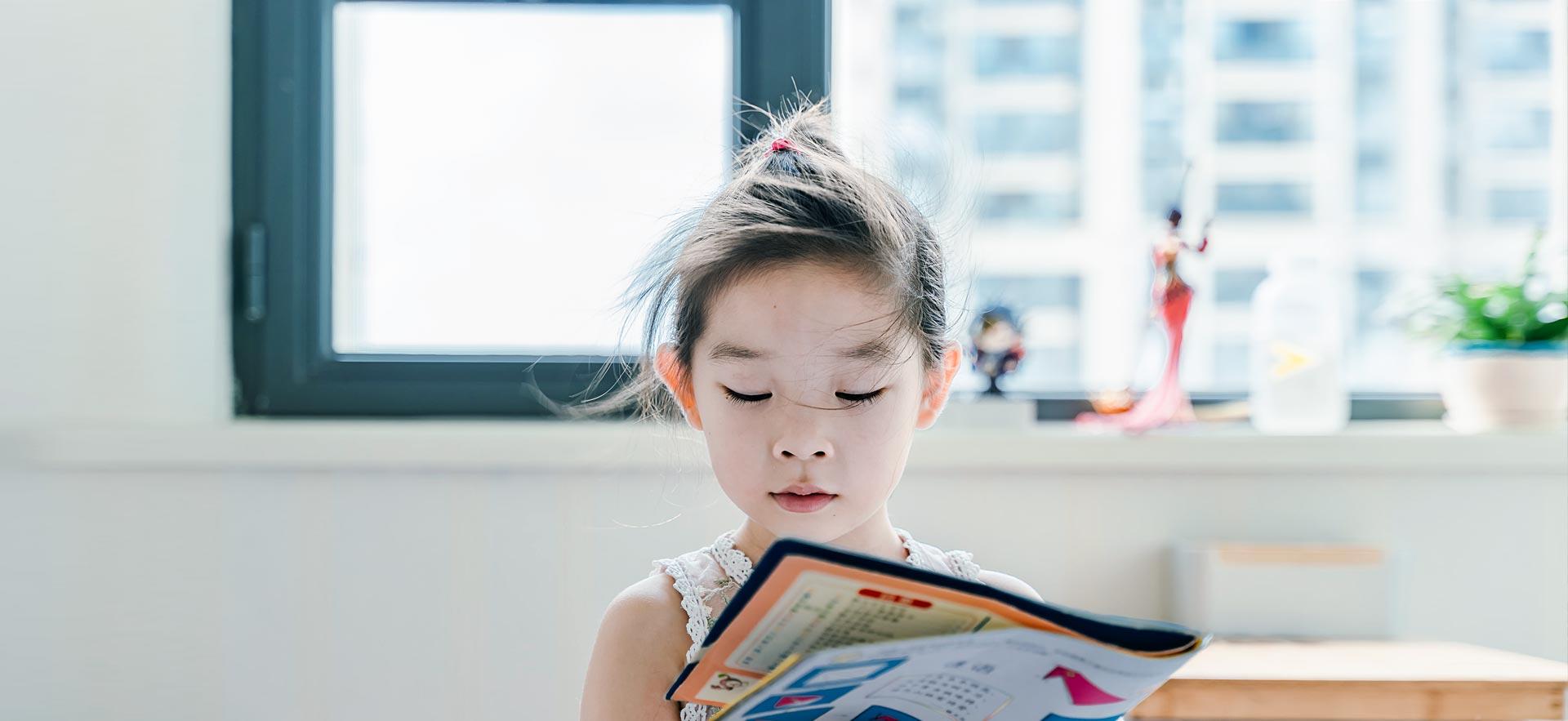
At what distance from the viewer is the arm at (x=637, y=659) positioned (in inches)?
30.3

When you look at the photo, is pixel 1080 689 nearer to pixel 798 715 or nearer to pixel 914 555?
pixel 798 715

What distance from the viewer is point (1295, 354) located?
1.47m

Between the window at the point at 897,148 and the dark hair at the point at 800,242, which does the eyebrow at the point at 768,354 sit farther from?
the window at the point at 897,148

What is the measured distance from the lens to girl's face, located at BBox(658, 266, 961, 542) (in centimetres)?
73

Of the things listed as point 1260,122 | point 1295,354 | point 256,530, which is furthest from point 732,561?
point 1260,122

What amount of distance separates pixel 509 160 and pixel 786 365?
1.00 m

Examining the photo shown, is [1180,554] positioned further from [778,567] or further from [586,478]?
[778,567]

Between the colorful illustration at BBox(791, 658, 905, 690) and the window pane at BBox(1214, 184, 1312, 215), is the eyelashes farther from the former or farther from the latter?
the window pane at BBox(1214, 184, 1312, 215)

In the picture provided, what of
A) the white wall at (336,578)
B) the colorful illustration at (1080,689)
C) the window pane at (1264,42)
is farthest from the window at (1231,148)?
the colorful illustration at (1080,689)

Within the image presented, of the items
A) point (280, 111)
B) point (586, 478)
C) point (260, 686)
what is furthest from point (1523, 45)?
point (260, 686)

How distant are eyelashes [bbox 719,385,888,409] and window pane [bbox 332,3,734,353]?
2.95 ft

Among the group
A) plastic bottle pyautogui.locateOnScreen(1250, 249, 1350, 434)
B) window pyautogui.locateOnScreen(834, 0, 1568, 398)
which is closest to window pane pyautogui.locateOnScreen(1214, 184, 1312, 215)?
window pyautogui.locateOnScreen(834, 0, 1568, 398)

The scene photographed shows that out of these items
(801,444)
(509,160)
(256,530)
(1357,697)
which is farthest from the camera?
(509,160)

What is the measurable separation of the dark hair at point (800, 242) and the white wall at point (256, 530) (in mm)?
574
